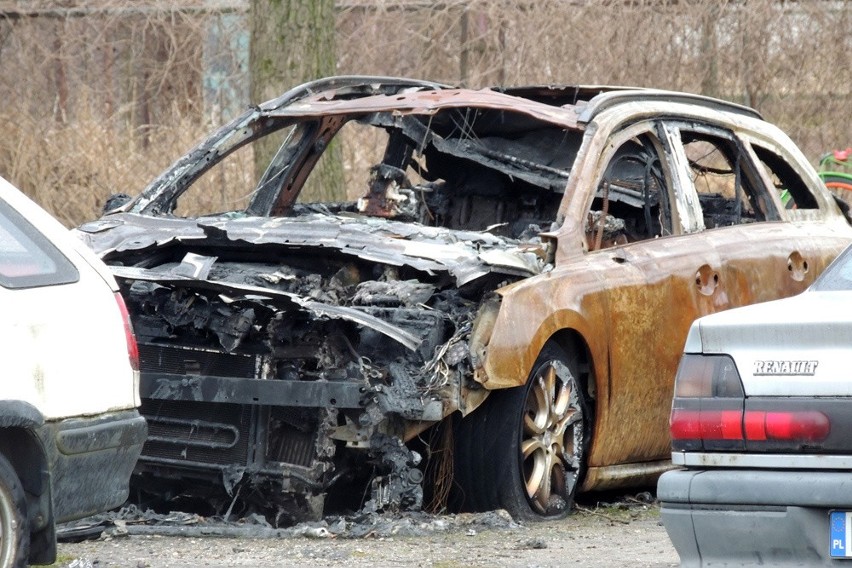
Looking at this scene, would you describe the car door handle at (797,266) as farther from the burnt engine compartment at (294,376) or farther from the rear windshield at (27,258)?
the rear windshield at (27,258)

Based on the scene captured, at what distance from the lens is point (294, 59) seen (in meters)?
11.5

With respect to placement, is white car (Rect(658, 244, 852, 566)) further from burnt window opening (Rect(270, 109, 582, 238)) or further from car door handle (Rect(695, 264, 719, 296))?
burnt window opening (Rect(270, 109, 582, 238))

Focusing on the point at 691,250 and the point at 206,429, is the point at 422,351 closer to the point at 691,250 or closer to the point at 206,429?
the point at 206,429

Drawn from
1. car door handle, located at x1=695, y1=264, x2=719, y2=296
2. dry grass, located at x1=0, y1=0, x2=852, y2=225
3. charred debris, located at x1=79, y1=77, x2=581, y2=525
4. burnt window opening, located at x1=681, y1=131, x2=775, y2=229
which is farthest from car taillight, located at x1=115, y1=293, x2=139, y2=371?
dry grass, located at x1=0, y1=0, x2=852, y2=225

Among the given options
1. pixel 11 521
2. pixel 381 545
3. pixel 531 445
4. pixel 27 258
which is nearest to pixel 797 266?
pixel 531 445

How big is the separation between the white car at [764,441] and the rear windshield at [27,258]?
1.98 metres

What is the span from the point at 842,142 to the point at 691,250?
9.29 m

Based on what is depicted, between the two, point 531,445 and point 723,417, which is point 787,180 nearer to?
point 531,445

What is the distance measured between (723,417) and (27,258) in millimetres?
2207

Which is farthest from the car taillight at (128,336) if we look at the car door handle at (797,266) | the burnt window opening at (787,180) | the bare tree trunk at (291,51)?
the bare tree trunk at (291,51)

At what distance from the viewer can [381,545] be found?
19.8 ft

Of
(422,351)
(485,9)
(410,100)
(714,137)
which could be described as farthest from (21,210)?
(485,9)

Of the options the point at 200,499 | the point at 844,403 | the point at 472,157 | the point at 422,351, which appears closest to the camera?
the point at 844,403

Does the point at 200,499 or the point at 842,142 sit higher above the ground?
the point at 842,142
